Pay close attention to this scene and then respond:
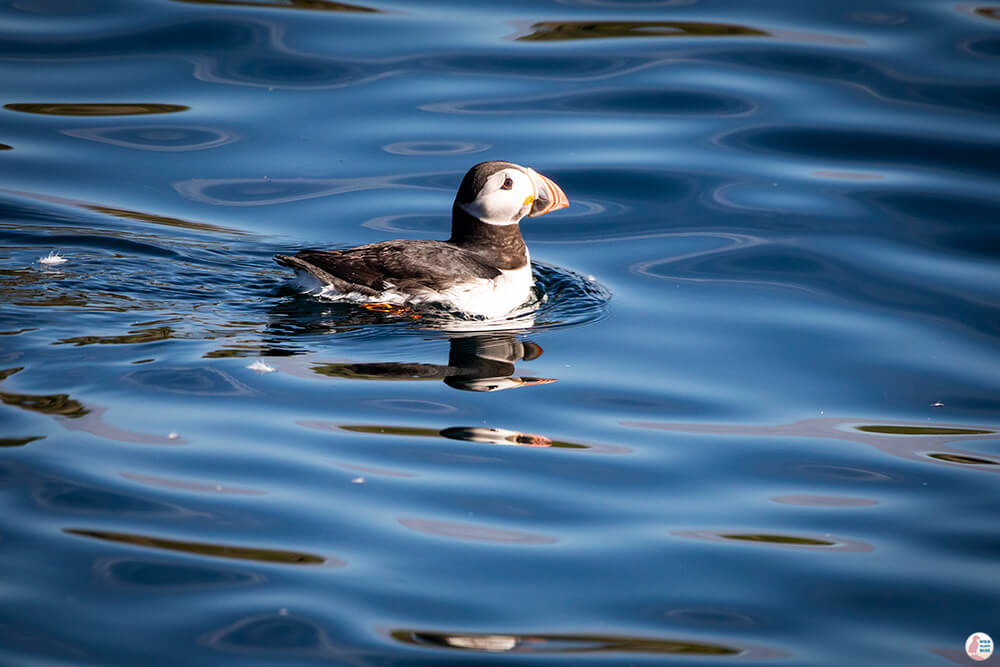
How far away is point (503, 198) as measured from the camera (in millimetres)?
8117

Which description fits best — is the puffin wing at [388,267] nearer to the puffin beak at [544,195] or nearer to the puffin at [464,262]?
the puffin at [464,262]

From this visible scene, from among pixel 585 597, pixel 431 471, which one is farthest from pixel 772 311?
pixel 585 597

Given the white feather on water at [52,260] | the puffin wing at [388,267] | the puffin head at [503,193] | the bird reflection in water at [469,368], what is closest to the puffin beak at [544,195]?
the puffin head at [503,193]

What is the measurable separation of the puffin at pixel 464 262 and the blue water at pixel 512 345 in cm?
21

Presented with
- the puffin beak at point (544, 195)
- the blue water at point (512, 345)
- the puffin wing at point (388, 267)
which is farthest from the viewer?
the puffin beak at point (544, 195)

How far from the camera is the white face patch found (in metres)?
8.06

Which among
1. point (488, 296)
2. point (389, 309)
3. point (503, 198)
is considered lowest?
point (389, 309)

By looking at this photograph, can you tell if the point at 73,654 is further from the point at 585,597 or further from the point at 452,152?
the point at 452,152

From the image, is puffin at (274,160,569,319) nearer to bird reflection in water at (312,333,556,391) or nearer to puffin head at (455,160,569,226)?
puffin head at (455,160,569,226)

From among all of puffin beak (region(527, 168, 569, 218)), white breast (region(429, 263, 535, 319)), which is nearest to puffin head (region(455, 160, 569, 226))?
puffin beak (region(527, 168, 569, 218))

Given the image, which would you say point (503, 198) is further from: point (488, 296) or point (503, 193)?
point (488, 296)

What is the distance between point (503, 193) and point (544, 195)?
1.05 feet

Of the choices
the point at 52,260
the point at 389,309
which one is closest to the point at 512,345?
the point at 389,309

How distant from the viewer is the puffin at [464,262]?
25.4 feet
